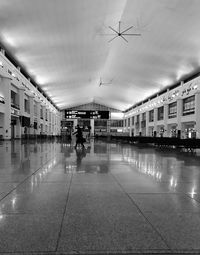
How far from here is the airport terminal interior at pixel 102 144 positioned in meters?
2.08

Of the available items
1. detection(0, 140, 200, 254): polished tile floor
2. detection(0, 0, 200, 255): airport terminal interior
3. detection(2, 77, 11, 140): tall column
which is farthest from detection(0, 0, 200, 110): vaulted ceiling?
detection(0, 140, 200, 254): polished tile floor

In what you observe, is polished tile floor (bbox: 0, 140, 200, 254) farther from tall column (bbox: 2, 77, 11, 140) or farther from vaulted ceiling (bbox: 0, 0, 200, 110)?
tall column (bbox: 2, 77, 11, 140)

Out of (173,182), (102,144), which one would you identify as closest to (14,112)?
(102,144)

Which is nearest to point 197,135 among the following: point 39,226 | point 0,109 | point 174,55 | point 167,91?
point 174,55

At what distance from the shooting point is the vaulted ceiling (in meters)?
13.6

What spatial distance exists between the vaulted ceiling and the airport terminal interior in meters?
0.10

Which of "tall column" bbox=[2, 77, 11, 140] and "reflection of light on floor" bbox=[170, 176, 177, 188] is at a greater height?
"tall column" bbox=[2, 77, 11, 140]

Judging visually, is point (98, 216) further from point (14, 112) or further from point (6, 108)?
point (14, 112)

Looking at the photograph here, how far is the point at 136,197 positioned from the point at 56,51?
773 inches

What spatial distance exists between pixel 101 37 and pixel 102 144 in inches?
397

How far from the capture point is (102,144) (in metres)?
21.1

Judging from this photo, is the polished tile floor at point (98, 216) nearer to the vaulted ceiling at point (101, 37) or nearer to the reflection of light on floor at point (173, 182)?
the reflection of light on floor at point (173, 182)

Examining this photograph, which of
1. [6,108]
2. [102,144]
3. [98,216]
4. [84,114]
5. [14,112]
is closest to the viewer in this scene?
[98,216]

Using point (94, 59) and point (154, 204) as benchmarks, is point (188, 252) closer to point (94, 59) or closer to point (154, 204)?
point (154, 204)
